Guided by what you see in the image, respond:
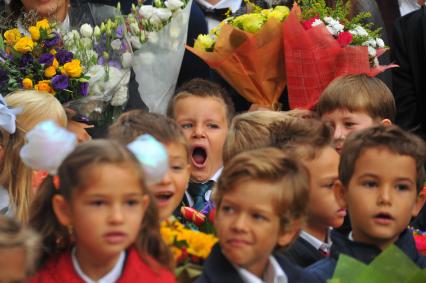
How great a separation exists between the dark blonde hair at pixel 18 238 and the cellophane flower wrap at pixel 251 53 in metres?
3.04

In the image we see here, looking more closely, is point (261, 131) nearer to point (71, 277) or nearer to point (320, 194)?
point (320, 194)

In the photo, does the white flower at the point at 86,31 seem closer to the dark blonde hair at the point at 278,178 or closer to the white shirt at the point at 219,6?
the white shirt at the point at 219,6

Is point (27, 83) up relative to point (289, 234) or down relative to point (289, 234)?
down

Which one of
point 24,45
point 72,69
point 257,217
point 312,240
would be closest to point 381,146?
point 312,240

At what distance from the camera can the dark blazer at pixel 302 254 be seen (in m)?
5.24

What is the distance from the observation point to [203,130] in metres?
6.22

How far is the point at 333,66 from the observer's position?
681 cm

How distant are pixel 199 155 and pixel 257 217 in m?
1.88

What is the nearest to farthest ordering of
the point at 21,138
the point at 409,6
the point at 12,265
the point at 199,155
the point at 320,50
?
the point at 12,265 → the point at 21,138 → the point at 199,155 → the point at 320,50 → the point at 409,6

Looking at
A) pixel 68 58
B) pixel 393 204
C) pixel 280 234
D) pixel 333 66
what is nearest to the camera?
pixel 280 234

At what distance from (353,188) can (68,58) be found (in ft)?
7.04

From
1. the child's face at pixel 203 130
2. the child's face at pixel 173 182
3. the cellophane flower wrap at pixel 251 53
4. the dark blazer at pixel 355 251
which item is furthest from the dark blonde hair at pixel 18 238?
the cellophane flower wrap at pixel 251 53

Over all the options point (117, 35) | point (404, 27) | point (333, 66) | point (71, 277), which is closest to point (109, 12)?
point (117, 35)

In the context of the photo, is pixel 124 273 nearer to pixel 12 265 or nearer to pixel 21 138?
pixel 12 265
